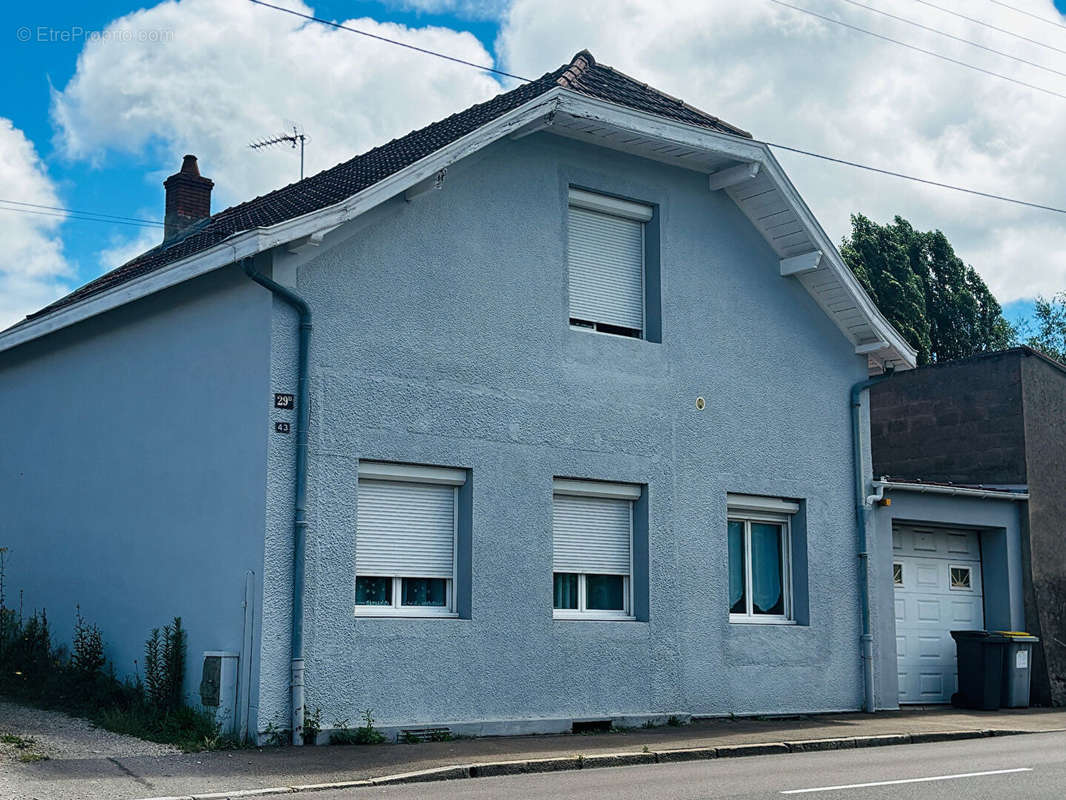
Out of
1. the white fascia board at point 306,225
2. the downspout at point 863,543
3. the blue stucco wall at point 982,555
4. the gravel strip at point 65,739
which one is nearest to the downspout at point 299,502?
the white fascia board at point 306,225

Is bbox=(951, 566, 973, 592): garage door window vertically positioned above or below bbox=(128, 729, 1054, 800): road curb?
above

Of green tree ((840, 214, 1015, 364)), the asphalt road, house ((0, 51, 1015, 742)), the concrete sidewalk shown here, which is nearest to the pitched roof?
house ((0, 51, 1015, 742))

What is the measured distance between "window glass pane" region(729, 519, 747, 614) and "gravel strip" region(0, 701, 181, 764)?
7.00 metres

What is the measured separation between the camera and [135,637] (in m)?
13.4

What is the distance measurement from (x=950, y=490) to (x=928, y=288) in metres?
25.8

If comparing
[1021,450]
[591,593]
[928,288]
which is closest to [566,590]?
[591,593]

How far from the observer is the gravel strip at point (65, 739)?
34.7ft

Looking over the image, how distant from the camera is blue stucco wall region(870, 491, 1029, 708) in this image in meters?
16.6

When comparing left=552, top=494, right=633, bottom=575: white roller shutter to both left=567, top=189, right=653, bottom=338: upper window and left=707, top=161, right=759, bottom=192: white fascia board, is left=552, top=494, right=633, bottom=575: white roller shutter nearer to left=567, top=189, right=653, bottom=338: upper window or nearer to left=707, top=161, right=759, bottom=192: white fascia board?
left=567, top=189, right=653, bottom=338: upper window

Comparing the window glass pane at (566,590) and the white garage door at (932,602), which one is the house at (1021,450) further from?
the window glass pane at (566,590)

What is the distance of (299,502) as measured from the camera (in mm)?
11922

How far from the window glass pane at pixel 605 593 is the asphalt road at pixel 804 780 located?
8.93ft

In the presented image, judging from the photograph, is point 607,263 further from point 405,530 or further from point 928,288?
point 928,288

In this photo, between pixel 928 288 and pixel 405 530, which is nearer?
pixel 405 530
